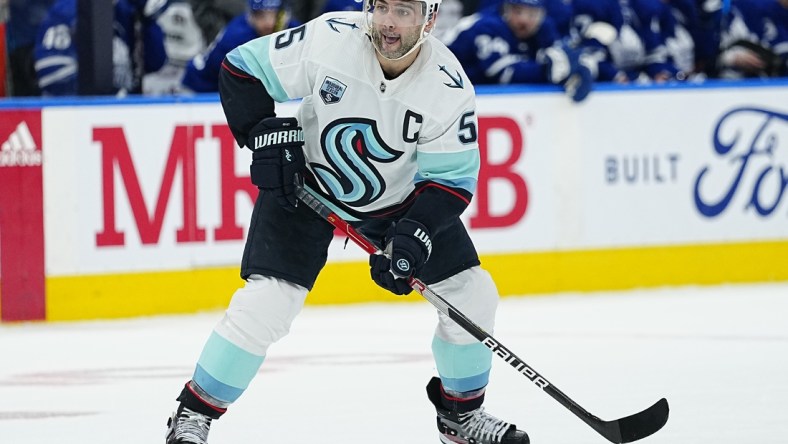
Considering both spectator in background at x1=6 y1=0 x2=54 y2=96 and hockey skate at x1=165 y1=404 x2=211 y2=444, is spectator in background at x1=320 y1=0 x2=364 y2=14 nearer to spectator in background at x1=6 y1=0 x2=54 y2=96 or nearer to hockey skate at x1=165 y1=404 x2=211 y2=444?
spectator in background at x1=6 y1=0 x2=54 y2=96

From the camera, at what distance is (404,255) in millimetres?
3416

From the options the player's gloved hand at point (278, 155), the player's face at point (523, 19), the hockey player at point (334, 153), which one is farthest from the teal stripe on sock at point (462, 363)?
the player's face at point (523, 19)

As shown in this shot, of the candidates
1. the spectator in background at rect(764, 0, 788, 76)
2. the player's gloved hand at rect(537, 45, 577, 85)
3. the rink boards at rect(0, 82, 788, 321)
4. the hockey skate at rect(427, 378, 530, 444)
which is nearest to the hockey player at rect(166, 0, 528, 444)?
the hockey skate at rect(427, 378, 530, 444)

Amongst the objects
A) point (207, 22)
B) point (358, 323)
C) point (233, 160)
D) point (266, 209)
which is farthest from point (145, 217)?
point (266, 209)

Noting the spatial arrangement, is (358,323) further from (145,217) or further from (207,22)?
(207,22)

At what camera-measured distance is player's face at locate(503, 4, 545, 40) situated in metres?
6.88

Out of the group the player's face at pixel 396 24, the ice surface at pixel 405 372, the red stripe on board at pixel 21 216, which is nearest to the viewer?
the player's face at pixel 396 24

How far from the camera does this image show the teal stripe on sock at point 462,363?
3715 mm

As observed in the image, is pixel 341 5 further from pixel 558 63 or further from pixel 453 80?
pixel 453 80

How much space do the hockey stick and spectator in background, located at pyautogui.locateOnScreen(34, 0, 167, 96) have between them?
121 inches

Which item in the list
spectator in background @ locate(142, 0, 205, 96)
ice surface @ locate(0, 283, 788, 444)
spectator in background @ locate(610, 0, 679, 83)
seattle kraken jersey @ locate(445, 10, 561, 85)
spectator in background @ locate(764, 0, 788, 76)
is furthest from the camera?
spectator in background @ locate(764, 0, 788, 76)

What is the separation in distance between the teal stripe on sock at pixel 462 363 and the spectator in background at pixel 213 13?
384 cm

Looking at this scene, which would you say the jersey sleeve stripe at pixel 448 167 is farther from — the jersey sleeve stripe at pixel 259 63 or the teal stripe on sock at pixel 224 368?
the teal stripe on sock at pixel 224 368

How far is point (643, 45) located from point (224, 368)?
4741 millimetres
